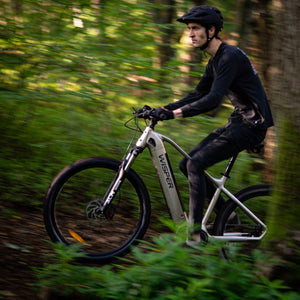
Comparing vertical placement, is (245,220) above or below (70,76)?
below

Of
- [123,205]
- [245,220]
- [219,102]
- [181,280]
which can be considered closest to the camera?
[181,280]

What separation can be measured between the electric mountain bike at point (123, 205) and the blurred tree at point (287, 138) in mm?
859

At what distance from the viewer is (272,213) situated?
3.25 metres

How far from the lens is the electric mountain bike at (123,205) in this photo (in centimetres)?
390

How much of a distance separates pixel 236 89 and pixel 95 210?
1.67m

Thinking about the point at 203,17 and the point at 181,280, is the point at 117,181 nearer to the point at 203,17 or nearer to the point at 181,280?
the point at 181,280

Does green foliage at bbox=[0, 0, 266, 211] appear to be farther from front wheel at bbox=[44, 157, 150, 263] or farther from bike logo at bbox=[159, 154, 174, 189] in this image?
bike logo at bbox=[159, 154, 174, 189]

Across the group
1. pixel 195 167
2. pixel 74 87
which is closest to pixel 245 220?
pixel 195 167

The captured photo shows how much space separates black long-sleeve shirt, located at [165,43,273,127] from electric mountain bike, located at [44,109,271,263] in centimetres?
47

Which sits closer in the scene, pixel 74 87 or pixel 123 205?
pixel 123 205

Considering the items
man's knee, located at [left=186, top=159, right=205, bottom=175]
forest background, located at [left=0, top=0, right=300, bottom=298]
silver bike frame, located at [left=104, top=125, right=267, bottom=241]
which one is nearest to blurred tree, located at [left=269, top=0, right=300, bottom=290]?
man's knee, located at [left=186, top=159, right=205, bottom=175]

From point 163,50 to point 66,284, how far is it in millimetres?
5311

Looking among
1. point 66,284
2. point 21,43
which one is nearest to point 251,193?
point 66,284

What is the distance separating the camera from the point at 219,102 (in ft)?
12.0
